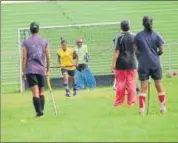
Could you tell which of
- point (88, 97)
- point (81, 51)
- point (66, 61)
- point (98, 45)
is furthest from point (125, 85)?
point (98, 45)

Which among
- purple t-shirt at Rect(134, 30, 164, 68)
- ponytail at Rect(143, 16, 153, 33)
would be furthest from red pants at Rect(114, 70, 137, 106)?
ponytail at Rect(143, 16, 153, 33)

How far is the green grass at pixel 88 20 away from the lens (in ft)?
79.6

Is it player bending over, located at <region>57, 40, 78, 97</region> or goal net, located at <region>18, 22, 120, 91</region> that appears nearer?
player bending over, located at <region>57, 40, 78, 97</region>

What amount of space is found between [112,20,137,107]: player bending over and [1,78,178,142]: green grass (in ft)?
1.15

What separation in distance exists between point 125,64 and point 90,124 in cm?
341

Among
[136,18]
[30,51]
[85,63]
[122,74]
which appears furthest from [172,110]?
[136,18]

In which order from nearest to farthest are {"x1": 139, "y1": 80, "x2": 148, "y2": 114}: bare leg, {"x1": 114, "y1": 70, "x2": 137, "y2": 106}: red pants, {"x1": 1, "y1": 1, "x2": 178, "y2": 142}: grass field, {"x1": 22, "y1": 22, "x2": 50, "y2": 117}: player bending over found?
{"x1": 1, "y1": 1, "x2": 178, "y2": 142}: grass field, {"x1": 139, "y1": 80, "x2": 148, "y2": 114}: bare leg, {"x1": 22, "y1": 22, "x2": 50, "y2": 117}: player bending over, {"x1": 114, "y1": 70, "x2": 137, "y2": 106}: red pants

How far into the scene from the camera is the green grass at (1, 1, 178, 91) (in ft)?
79.6

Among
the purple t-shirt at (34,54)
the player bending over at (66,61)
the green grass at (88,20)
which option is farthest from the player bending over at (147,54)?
the green grass at (88,20)

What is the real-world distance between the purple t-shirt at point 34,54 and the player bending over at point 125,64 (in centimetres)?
181

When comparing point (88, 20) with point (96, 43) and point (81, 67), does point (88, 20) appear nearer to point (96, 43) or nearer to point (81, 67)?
point (96, 43)

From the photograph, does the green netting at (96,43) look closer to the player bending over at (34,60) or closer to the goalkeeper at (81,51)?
the goalkeeper at (81,51)

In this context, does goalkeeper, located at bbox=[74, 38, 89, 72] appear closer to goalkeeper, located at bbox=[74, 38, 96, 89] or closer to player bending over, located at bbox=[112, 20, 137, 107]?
goalkeeper, located at bbox=[74, 38, 96, 89]

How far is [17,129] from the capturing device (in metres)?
9.92
